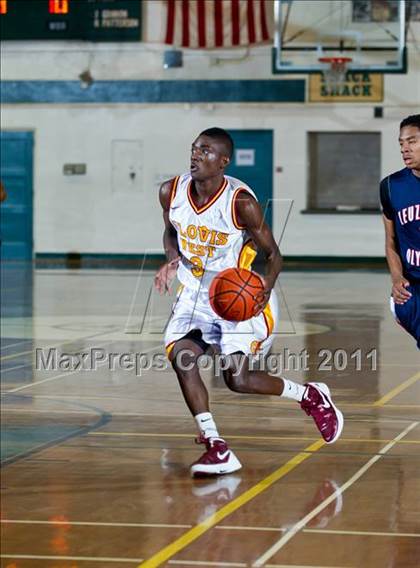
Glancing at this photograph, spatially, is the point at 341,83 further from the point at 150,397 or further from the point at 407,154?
the point at 407,154

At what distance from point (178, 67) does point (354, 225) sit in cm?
464

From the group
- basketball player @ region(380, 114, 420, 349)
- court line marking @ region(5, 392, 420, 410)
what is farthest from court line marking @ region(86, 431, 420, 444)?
court line marking @ region(5, 392, 420, 410)

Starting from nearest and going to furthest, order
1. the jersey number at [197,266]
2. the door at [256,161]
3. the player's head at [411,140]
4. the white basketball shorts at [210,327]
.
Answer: the player's head at [411,140], the white basketball shorts at [210,327], the jersey number at [197,266], the door at [256,161]

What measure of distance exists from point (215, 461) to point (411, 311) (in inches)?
53.8

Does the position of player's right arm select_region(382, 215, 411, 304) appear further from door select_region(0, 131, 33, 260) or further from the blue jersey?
door select_region(0, 131, 33, 260)

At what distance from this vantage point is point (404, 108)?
972 inches

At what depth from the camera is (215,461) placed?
6.31 meters

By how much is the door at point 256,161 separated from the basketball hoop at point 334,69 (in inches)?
69.4

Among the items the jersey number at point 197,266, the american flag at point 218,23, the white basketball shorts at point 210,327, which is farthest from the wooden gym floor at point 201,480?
the american flag at point 218,23

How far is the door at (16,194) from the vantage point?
26562mm

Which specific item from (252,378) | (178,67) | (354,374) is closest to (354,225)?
(178,67)

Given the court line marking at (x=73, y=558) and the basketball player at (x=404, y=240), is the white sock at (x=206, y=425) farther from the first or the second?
the court line marking at (x=73, y=558)

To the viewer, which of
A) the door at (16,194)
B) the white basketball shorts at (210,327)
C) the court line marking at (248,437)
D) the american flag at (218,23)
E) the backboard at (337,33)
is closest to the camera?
the white basketball shorts at (210,327)

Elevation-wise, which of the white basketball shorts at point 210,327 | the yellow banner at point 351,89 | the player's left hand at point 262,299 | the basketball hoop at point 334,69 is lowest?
the white basketball shorts at point 210,327
